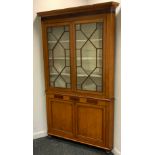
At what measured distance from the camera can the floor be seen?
3055 mm

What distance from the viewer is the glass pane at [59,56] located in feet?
10.6

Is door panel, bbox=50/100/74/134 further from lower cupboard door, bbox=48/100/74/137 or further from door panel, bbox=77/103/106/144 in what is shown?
door panel, bbox=77/103/106/144

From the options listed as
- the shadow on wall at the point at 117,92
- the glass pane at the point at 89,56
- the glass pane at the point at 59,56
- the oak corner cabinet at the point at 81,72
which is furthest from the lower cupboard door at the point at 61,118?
the shadow on wall at the point at 117,92

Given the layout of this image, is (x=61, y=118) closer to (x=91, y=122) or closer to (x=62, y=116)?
(x=62, y=116)

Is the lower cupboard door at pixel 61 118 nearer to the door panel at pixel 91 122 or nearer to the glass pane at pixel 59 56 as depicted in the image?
the door panel at pixel 91 122

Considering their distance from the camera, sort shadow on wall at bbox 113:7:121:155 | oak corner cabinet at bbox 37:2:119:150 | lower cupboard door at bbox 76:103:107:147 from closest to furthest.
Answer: shadow on wall at bbox 113:7:121:155
oak corner cabinet at bbox 37:2:119:150
lower cupboard door at bbox 76:103:107:147

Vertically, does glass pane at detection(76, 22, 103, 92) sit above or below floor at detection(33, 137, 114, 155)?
above

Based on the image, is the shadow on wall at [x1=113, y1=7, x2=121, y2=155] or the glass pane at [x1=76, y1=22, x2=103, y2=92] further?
the glass pane at [x1=76, y1=22, x2=103, y2=92]

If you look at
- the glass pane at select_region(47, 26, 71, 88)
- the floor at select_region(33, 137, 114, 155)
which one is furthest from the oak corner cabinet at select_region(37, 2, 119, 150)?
the floor at select_region(33, 137, 114, 155)

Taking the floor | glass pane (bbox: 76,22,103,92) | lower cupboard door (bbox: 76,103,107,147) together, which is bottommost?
the floor
